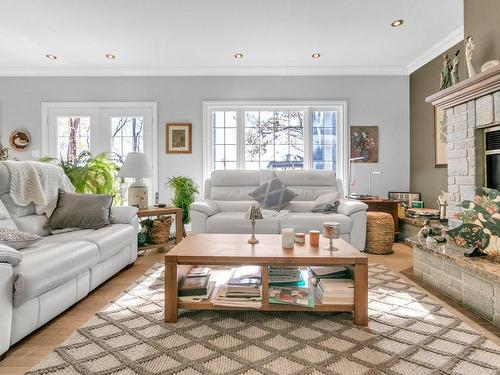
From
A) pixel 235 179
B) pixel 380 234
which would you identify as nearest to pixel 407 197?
pixel 380 234

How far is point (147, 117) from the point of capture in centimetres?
482

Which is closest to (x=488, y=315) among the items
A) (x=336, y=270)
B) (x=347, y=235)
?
(x=336, y=270)

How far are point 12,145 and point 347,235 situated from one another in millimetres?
5260

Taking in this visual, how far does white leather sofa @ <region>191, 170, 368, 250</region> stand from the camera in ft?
11.1

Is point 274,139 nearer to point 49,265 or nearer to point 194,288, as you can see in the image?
point 194,288

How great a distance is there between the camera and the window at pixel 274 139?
4836 millimetres

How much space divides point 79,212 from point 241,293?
169cm

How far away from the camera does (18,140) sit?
480 cm

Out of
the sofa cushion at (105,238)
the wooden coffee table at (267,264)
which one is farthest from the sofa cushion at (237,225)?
the wooden coffee table at (267,264)

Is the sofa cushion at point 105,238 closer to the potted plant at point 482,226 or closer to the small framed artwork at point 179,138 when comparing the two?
the small framed artwork at point 179,138

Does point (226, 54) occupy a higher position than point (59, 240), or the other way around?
point (226, 54)

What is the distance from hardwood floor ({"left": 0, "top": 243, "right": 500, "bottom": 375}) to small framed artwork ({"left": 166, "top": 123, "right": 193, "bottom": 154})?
2220 millimetres

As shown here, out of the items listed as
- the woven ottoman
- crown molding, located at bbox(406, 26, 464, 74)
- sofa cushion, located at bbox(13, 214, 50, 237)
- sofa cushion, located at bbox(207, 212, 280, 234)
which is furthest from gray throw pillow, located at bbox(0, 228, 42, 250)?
crown molding, located at bbox(406, 26, 464, 74)

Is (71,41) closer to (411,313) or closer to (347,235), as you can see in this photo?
(347,235)
